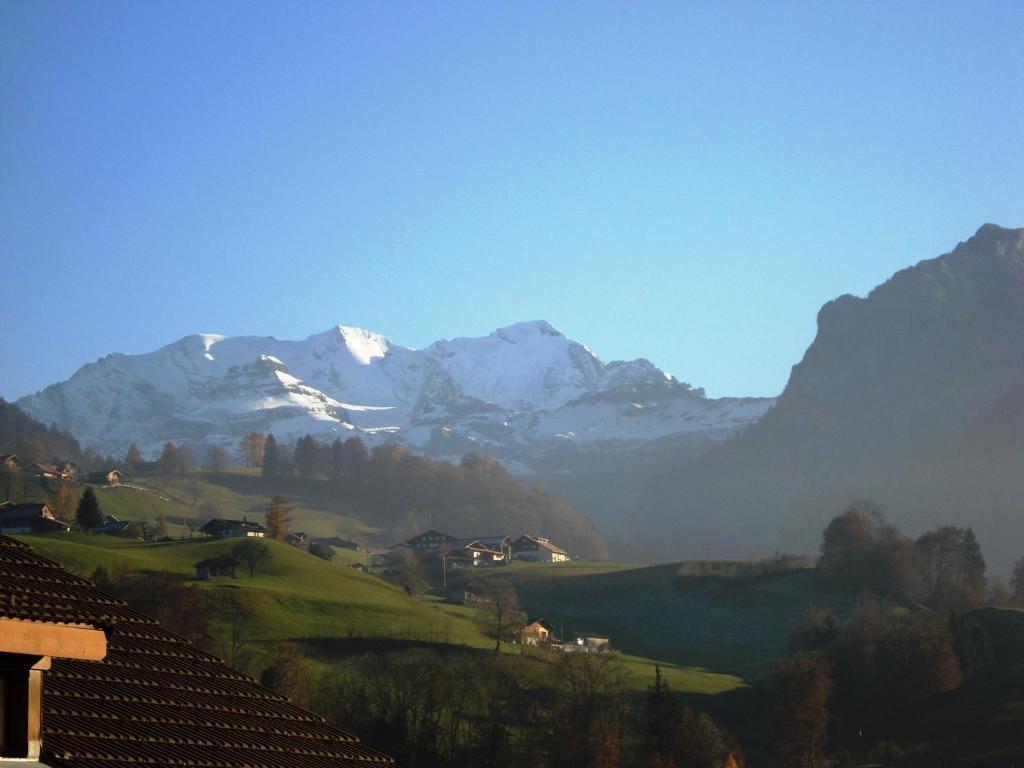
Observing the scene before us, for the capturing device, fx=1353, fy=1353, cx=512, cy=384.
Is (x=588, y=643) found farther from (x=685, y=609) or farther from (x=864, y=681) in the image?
(x=864, y=681)

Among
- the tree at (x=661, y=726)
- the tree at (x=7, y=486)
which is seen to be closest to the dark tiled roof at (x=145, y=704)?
the tree at (x=661, y=726)

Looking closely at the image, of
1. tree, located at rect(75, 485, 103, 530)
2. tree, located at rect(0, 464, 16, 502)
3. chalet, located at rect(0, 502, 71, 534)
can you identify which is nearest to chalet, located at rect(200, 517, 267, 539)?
tree, located at rect(75, 485, 103, 530)

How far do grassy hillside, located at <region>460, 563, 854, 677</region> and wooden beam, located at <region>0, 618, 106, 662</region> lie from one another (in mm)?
101025

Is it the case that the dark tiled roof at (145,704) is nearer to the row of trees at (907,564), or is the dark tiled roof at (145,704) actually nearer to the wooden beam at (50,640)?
the wooden beam at (50,640)

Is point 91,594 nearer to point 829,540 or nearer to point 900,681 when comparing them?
point 900,681

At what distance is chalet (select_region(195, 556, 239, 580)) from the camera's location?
373ft

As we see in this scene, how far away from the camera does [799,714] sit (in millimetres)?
80688

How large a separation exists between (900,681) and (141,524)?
97.0m

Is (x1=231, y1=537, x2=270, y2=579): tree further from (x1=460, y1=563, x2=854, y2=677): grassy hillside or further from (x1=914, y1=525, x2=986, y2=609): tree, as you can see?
(x1=914, y1=525, x2=986, y2=609): tree

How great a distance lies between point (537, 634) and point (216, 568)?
28.2 m

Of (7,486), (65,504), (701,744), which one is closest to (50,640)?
(701,744)

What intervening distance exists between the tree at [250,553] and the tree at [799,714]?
52.7 metres

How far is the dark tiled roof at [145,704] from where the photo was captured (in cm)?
862

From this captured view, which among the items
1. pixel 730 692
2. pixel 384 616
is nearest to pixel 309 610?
pixel 384 616
